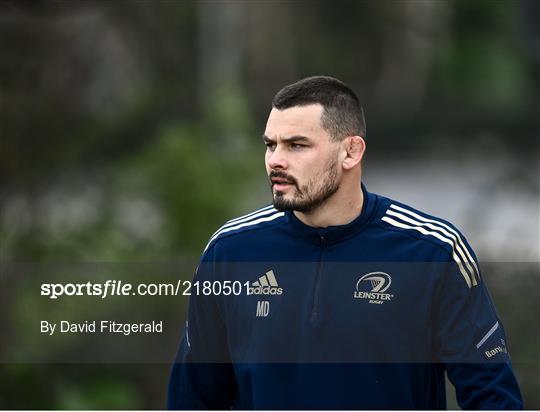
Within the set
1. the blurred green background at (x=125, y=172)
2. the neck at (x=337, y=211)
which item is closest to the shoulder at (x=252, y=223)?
the neck at (x=337, y=211)

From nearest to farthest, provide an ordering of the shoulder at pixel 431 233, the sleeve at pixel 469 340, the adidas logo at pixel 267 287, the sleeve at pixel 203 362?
the sleeve at pixel 469 340
the shoulder at pixel 431 233
the adidas logo at pixel 267 287
the sleeve at pixel 203 362

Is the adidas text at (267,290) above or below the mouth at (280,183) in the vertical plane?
below

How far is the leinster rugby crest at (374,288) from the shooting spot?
4.26m

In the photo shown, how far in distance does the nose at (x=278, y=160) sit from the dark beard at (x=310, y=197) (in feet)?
0.31

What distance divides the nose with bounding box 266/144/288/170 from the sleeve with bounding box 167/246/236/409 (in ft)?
1.69

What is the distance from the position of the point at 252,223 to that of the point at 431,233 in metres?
0.69

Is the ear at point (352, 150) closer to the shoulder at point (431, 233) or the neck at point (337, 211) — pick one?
the neck at point (337, 211)

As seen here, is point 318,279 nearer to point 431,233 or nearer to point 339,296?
point 339,296

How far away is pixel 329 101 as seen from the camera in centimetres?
431

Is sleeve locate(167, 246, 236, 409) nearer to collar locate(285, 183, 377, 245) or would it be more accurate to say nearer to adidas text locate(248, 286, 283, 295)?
adidas text locate(248, 286, 283, 295)

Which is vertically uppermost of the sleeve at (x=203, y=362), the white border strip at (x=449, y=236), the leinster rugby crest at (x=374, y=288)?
the white border strip at (x=449, y=236)

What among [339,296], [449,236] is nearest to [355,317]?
[339,296]

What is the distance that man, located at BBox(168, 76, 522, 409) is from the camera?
13.8 ft

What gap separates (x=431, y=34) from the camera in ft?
101
